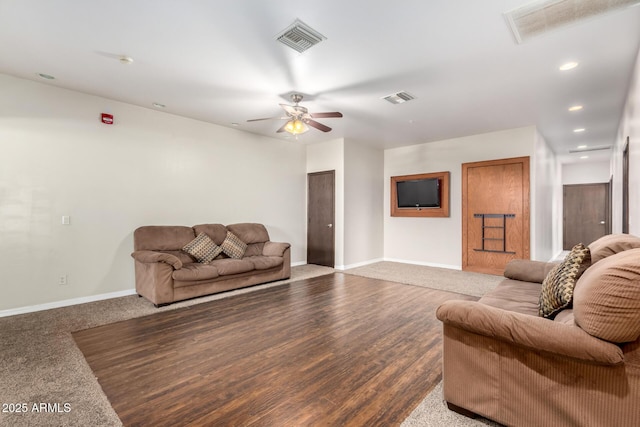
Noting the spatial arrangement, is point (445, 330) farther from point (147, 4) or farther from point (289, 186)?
point (289, 186)

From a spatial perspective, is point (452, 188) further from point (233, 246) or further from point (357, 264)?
point (233, 246)

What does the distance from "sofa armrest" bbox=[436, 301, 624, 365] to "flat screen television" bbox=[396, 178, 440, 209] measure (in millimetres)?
5095

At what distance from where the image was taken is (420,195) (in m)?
6.76

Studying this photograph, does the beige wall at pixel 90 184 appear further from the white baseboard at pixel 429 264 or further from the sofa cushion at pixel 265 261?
the white baseboard at pixel 429 264

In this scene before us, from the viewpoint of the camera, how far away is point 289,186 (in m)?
6.73

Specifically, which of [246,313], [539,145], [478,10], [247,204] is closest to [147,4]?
[478,10]

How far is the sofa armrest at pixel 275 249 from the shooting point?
5219mm

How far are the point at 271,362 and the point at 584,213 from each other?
1069cm

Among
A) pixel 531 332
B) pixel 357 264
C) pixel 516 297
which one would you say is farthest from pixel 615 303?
pixel 357 264

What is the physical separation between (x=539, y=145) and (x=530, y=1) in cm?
434

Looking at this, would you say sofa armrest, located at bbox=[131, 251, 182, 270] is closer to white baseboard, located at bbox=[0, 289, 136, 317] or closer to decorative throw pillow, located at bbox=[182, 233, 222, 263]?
decorative throw pillow, located at bbox=[182, 233, 222, 263]

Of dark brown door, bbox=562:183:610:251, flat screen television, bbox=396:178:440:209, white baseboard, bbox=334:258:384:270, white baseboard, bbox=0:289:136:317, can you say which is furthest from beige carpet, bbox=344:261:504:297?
dark brown door, bbox=562:183:610:251

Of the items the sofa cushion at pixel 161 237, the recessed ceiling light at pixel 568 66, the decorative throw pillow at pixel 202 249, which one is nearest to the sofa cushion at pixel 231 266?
the decorative throw pillow at pixel 202 249

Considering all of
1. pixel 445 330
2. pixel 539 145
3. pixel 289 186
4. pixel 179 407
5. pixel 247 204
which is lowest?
pixel 179 407
